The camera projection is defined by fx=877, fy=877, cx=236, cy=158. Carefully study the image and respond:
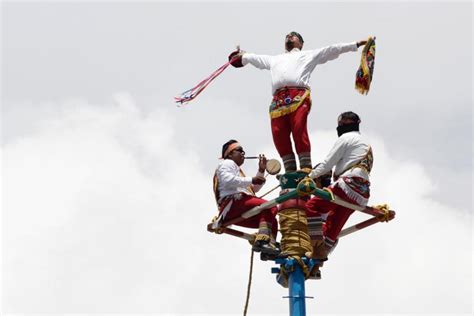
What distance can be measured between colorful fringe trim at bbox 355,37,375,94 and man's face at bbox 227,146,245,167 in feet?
6.07

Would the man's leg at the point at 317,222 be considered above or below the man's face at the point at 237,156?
below

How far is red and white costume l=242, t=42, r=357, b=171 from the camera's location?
11.6 metres

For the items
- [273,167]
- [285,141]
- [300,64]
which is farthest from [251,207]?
[300,64]

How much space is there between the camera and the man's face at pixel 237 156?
→ 40.0ft

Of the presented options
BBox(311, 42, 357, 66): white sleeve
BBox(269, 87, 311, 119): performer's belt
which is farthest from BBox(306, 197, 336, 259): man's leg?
BBox(311, 42, 357, 66): white sleeve

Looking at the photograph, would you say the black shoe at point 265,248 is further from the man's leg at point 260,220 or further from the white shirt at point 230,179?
the white shirt at point 230,179

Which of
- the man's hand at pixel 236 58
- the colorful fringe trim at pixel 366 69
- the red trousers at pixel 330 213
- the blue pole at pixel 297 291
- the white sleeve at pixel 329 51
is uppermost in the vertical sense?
the man's hand at pixel 236 58

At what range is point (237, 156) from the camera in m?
12.2

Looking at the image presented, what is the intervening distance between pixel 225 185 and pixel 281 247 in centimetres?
117

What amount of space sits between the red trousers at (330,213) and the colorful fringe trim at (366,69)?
157cm

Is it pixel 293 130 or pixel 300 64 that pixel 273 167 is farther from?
pixel 300 64

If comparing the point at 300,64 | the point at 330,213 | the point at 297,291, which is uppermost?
the point at 300,64

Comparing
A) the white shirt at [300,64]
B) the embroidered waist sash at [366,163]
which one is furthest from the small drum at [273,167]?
the white shirt at [300,64]

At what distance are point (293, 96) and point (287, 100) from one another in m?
0.10
